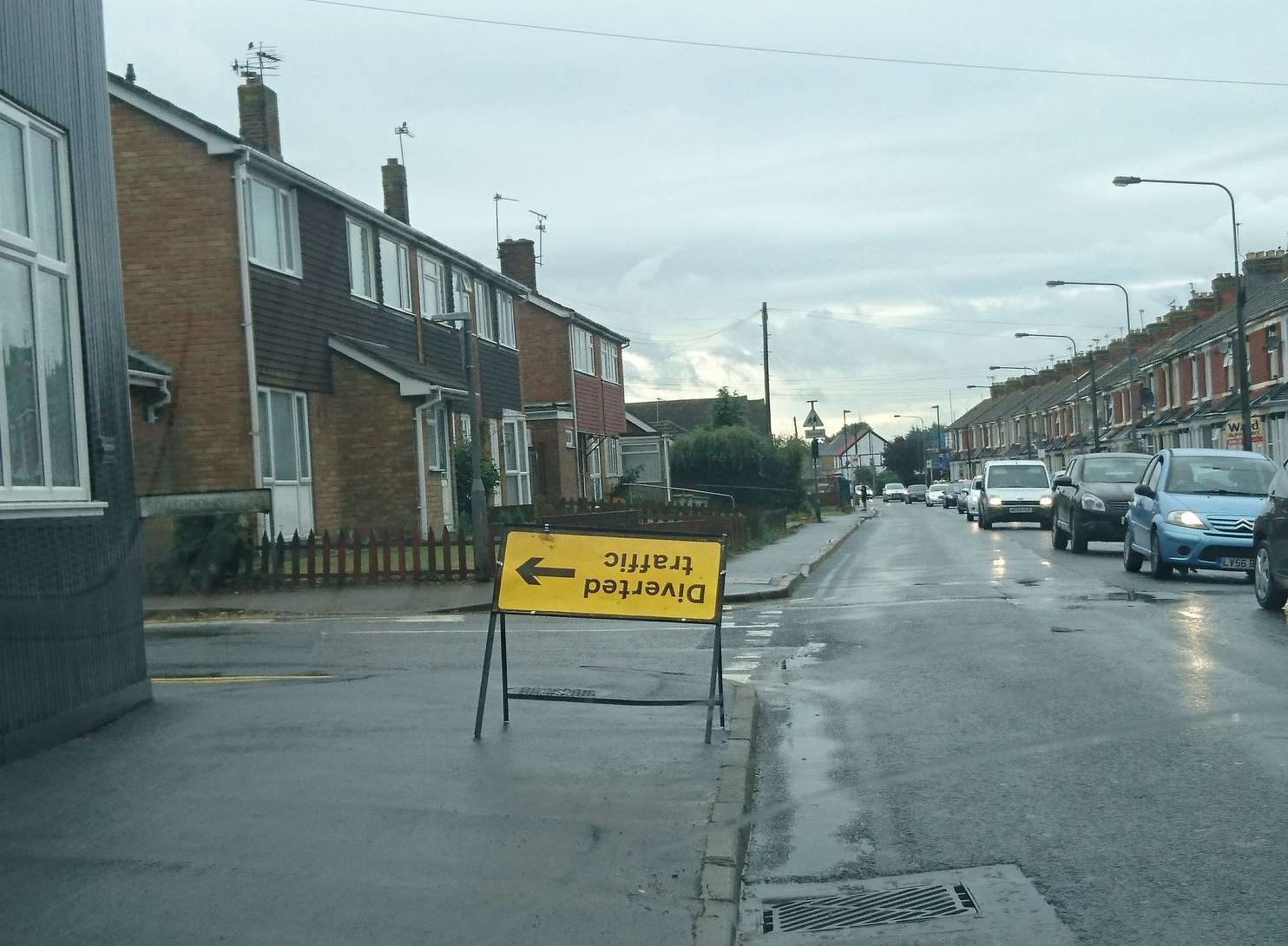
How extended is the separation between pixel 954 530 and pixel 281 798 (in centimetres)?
3414

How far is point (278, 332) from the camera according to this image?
2270cm

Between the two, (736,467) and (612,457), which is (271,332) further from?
(736,467)

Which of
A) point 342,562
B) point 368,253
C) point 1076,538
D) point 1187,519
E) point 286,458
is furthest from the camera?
point 368,253

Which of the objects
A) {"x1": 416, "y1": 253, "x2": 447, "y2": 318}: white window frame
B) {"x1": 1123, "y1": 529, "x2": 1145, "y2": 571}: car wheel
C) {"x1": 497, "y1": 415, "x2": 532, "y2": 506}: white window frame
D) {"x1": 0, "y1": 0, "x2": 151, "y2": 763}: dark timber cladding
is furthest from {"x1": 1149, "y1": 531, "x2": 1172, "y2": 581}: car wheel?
{"x1": 497, "y1": 415, "x2": 532, "y2": 506}: white window frame

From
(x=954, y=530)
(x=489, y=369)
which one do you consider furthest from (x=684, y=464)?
(x=489, y=369)

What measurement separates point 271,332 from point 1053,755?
17.4 m

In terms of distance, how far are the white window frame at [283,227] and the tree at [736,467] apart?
2780 cm

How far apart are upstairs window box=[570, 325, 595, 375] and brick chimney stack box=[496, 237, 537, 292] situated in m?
2.28

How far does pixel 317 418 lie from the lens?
24.3 m

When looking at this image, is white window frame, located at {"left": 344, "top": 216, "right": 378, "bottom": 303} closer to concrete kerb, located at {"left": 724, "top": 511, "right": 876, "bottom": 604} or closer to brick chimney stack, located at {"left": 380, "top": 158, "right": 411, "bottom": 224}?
brick chimney stack, located at {"left": 380, "top": 158, "right": 411, "bottom": 224}

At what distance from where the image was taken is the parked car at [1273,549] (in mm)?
13047

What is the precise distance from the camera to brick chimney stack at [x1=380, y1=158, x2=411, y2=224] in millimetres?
33250

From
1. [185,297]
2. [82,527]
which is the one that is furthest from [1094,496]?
[82,527]

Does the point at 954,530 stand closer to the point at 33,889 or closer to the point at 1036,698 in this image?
the point at 1036,698
